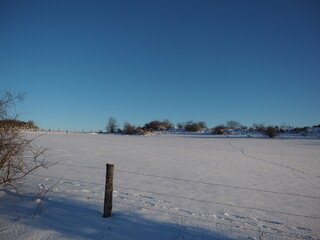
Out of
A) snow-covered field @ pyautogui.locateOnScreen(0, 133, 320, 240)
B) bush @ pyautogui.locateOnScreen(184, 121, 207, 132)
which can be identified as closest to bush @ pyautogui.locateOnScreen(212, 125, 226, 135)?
bush @ pyautogui.locateOnScreen(184, 121, 207, 132)

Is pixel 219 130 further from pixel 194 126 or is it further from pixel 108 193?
pixel 108 193

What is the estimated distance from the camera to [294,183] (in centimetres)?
660

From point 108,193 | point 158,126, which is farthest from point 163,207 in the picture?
point 158,126

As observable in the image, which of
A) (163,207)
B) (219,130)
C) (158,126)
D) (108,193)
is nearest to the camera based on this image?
(108,193)

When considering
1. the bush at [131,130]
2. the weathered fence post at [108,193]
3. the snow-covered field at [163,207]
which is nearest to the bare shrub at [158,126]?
the bush at [131,130]

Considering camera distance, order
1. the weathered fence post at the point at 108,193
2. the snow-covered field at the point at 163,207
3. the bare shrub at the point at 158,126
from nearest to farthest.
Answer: the snow-covered field at the point at 163,207 < the weathered fence post at the point at 108,193 < the bare shrub at the point at 158,126

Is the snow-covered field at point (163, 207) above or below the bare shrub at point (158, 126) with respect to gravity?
below

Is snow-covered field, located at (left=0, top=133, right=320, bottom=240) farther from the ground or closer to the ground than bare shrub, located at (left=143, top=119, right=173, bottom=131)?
closer to the ground

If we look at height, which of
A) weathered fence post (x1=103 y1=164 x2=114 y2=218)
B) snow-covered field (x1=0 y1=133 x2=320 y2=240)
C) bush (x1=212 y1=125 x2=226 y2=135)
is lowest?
snow-covered field (x1=0 y1=133 x2=320 y2=240)

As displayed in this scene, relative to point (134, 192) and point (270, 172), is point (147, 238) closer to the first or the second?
point (134, 192)

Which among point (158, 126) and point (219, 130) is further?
point (158, 126)

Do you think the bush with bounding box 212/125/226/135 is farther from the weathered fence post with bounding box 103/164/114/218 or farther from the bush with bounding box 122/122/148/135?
the weathered fence post with bounding box 103/164/114/218

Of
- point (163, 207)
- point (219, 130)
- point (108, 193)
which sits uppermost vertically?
point (219, 130)

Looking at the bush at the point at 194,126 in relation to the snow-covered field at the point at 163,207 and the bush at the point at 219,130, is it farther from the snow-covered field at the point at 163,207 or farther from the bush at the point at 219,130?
the snow-covered field at the point at 163,207
